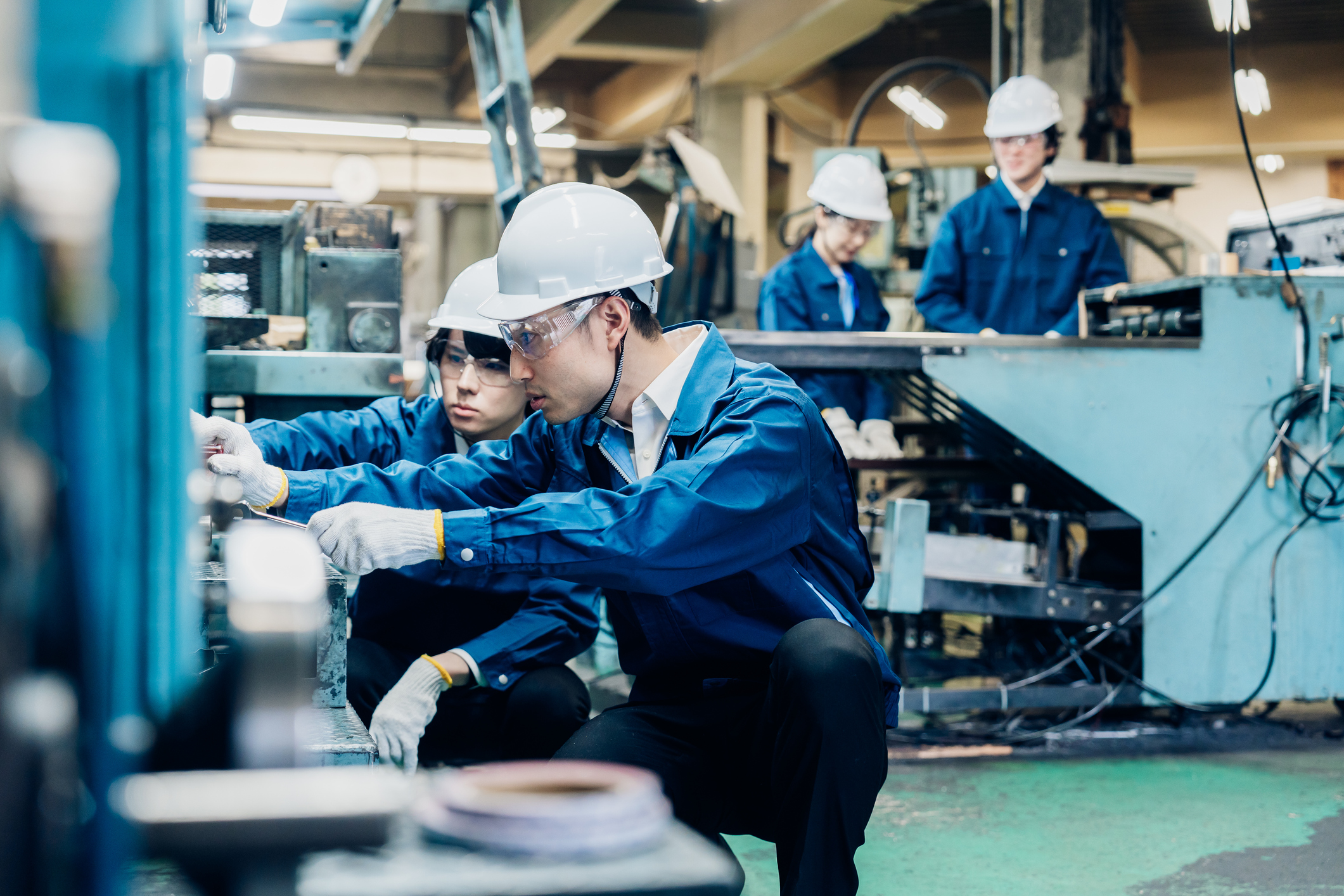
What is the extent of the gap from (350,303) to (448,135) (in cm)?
878

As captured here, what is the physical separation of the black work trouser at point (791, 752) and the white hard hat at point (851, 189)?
9.27ft

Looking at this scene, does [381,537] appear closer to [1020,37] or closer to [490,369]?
[490,369]

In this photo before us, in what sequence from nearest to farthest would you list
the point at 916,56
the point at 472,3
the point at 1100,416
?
the point at 1100,416 → the point at 472,3 → the point at 916,56

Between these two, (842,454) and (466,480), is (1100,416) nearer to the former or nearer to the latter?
(842,454)

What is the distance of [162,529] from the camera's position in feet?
2.11

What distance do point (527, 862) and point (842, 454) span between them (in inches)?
47.7

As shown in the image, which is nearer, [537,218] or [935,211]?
[537,218]

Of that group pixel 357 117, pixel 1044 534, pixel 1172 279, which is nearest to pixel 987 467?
pixel 1044 534

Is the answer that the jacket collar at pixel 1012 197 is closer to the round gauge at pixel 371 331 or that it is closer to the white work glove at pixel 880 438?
the white work glove at pixel 880 438

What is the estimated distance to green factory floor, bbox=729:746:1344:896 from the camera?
2.18m

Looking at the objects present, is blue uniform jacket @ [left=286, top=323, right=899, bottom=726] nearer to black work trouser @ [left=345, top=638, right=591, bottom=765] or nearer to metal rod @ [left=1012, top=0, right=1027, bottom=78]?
black work trouser @ [left=345, top=638, right=591, bottom=765]

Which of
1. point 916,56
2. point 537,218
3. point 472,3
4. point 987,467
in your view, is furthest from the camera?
point 916,56

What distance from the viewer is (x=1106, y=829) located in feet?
8.12

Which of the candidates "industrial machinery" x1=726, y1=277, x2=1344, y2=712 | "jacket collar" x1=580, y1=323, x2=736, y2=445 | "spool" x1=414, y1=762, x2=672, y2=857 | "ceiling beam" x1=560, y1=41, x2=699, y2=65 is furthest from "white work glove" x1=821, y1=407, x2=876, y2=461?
"ceiling beam" x1=560, y1=41, x2=699, y2=65
